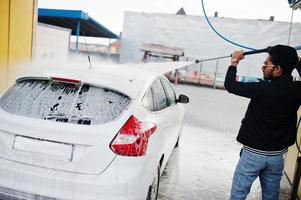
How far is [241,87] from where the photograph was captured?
3.07 meters

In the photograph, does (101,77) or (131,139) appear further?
(101,77)

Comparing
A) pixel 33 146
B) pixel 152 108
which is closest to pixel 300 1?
pixel 152 108

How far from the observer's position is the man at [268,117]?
3031mm

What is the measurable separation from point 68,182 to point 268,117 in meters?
1.79

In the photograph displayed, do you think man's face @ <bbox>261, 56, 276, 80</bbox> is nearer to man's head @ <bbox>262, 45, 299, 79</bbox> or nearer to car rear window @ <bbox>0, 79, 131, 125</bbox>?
man's head @ <bbox>262, 45, 299, 79</bbox>

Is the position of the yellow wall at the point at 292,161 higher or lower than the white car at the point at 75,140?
lower

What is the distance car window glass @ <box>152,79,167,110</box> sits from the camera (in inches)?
156

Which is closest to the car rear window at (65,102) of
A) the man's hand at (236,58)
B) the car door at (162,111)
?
the car door at (162,111)

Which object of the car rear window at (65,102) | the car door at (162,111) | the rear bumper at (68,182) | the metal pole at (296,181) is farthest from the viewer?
the metal pole at (296,181)

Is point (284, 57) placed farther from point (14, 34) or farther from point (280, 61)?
point (14, 34)

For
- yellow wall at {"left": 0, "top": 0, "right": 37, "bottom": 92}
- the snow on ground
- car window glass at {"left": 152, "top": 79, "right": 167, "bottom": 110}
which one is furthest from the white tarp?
car window glass at {"left": 152, "top": 79, "right": 167, "bottom": 110}

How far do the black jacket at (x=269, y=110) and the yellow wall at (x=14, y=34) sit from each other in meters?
4.76

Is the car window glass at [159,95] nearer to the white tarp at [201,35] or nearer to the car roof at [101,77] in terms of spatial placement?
the car roof at [101,77]

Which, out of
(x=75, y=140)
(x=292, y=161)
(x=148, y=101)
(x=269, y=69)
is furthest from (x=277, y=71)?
(x=292, y=161)
